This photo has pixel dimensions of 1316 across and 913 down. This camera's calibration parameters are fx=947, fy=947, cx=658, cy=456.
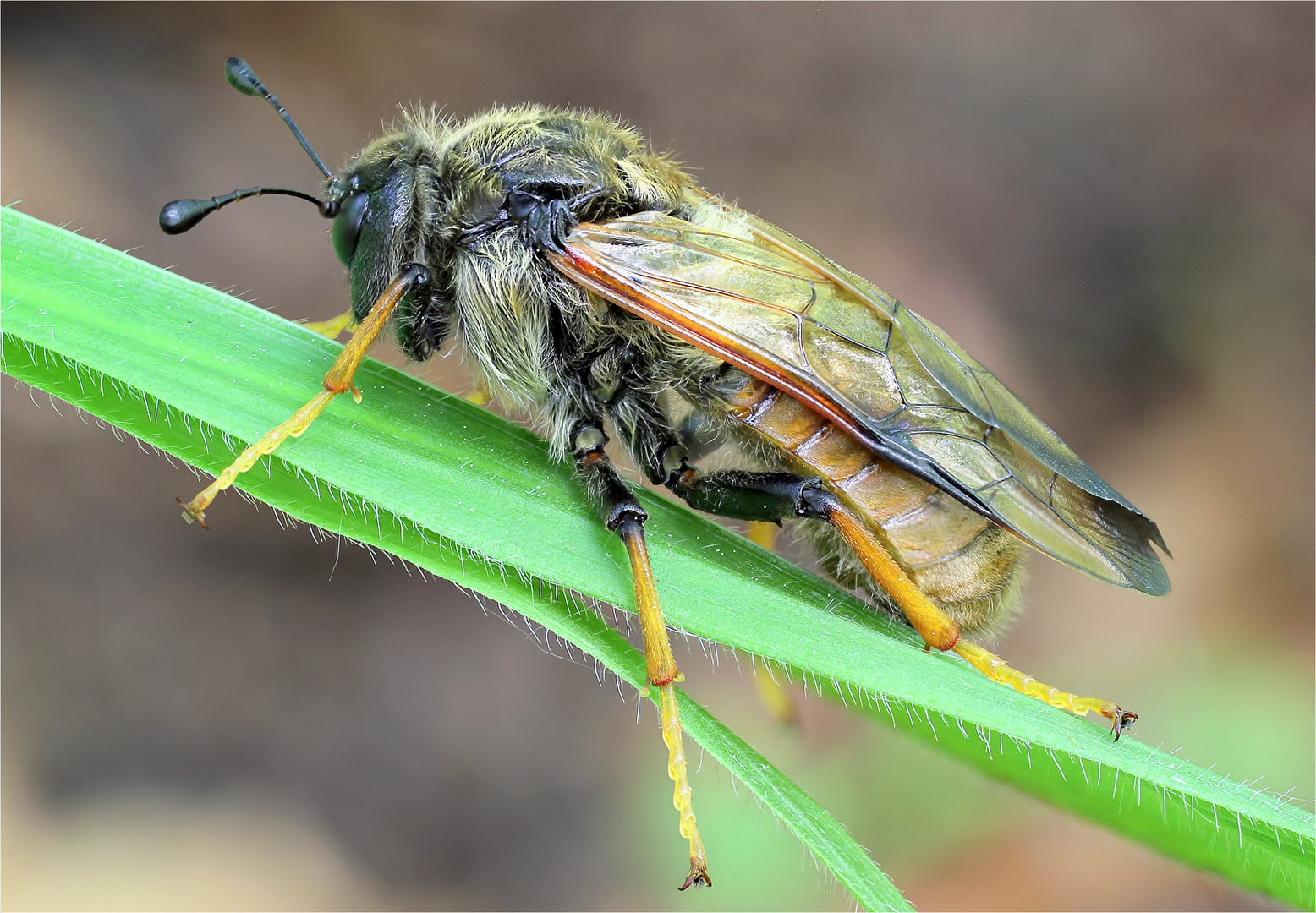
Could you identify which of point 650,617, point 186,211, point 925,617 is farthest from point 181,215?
point 925,617

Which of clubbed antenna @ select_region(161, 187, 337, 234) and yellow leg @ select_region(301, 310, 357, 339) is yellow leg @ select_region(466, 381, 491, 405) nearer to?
yellow leg @ select_region(301, 310, 357, 339)

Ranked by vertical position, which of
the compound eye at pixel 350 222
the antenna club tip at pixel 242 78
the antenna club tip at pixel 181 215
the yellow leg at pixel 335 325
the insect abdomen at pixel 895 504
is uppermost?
the antenna club tip at pixel 242 78

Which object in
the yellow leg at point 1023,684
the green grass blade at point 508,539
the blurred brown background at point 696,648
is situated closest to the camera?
the green grass blade at point 508,539

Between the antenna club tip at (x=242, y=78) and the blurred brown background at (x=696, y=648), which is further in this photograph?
the blurred brown background at (x=696, y=648)

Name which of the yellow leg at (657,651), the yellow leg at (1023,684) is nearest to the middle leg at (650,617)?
the yellow leg at (657,651)

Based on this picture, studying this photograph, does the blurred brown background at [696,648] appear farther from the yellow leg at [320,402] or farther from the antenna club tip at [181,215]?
the antenna club tip at [181,215]

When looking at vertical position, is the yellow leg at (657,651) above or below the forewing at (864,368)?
below

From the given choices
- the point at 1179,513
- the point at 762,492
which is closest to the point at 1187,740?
the point at 1179,513
